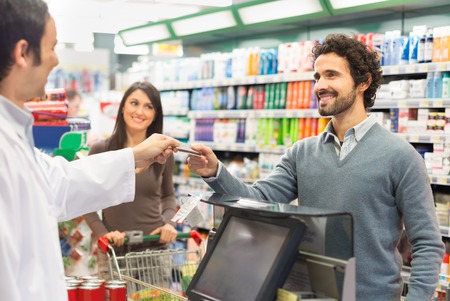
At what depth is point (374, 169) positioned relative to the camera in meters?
2.68

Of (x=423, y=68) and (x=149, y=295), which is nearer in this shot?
(x=149, y=295)

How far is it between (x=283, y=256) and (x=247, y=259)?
0.56ft

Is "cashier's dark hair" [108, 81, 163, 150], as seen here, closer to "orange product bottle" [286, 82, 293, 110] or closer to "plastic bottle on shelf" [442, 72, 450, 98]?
"plastic bottle on shelf" [442, 72, 450, 98]

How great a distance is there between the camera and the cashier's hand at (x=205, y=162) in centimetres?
285

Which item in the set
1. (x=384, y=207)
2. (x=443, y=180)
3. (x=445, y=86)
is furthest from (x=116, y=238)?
(x=445, y=86)

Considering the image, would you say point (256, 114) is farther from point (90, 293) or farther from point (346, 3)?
point (90, 293)

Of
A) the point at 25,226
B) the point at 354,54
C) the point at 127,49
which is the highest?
the point at 127,49

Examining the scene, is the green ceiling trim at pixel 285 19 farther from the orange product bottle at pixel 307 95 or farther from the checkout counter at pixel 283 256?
the checkout counter at pixel 283 256

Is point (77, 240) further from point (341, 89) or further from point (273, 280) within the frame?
point (273, 280)

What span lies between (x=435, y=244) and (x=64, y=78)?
11.3 m

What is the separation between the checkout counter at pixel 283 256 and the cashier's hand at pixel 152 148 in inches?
22.7

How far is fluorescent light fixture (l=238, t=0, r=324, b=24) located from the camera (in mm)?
6426

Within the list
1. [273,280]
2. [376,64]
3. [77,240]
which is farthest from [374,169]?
[77,240]

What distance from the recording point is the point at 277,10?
6863 millimetres
